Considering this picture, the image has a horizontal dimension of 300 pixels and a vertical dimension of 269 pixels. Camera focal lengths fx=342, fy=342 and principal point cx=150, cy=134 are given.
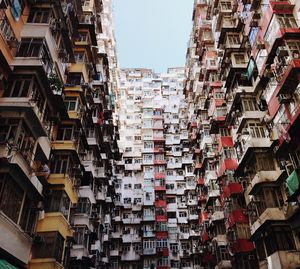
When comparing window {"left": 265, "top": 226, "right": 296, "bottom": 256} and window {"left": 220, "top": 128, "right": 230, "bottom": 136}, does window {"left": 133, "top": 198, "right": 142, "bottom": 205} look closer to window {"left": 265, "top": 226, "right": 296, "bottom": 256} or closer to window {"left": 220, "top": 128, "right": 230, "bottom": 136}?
window {"left": 220, "top": 128, "right": 230, "bottom": 136}

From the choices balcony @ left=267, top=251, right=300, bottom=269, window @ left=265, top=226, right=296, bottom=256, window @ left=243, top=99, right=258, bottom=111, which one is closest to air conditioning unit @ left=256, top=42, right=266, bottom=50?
window @ left=243, top=99, right=258, bottom=111

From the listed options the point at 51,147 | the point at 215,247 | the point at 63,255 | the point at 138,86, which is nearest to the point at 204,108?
the point at 215,247

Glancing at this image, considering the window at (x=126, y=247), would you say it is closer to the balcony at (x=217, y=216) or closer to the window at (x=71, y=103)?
the balcony at (x=217, y=216)

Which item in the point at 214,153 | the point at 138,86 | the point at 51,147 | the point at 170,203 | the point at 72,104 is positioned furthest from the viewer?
the point at 138,86

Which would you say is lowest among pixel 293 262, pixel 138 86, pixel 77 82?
pixel 293 262

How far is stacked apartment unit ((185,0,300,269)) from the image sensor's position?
1978 centimetres

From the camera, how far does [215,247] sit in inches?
1251

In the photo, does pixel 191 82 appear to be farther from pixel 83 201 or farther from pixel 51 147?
pixel 51 147

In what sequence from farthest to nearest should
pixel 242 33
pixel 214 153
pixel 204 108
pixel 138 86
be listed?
pixel 138 86 < pixel 204 108 < pixel 214 153 < pixel 242 33

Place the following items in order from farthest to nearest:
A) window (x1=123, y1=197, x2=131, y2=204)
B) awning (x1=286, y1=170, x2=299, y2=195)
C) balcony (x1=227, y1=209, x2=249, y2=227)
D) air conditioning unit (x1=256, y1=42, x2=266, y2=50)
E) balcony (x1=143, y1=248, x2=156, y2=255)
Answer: window (x1=123, y1=197, x2=131, y2=204)
balcony (x1=143, y1=248, x2=156, y2=255)
balcony (x1=227, y1=209, x2=249, y2=227)
air conditioning unit (x1=256, y1=42, x2=266, y2=50)
awning (x1=286, y1=170, x2=299, y2=195)

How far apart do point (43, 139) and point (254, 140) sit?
13.8 metres

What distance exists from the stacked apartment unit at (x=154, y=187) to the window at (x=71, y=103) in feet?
84.0

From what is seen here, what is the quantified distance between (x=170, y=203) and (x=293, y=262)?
3572cm

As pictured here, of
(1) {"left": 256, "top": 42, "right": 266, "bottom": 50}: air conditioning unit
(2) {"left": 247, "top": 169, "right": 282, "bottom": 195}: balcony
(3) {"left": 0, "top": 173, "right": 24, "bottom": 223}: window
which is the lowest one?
(3) {"left": 0, "top": 173, "right": 24, "bottom": 223}: window
